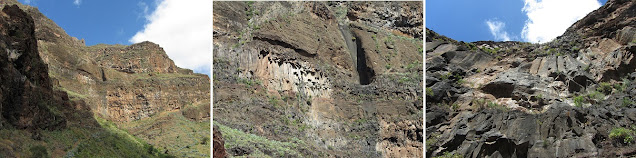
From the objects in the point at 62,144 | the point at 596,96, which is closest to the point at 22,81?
the point at 62,144

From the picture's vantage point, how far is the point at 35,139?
20.1m

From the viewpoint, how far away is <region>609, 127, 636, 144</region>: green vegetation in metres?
16.1

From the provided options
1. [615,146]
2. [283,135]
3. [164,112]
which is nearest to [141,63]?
[164,112]

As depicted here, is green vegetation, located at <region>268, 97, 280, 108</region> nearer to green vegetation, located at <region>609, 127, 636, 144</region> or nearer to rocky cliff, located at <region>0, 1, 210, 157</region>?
rocky cliff, located at <region>0, 1, 210, 157</region>

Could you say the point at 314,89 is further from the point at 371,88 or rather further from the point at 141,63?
the point at 141,63

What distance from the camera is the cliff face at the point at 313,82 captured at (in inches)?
1045

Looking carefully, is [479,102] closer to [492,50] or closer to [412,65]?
[492,50]

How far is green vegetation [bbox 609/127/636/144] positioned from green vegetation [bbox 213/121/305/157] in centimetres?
1266

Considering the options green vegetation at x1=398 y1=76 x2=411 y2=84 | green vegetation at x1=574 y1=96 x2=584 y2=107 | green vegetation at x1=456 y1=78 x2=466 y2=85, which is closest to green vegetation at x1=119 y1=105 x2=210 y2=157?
green vegetation at x1=398 y1=76 x2=411 y2=84

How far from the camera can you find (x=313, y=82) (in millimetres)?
33688

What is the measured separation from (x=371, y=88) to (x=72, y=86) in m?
27.4

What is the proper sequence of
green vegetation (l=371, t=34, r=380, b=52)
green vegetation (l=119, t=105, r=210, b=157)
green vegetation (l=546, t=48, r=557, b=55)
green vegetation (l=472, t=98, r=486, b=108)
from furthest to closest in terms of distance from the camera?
green vegetation (l=119, t=105, r=210, b=157), green vegetation (l=371, t=34, r=380, b=52), green vegetation (l=546, t=48, r=557, b=55), green vegetation (l=472, t=98, r=486, b=108)

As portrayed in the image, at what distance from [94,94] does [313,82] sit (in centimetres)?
2586

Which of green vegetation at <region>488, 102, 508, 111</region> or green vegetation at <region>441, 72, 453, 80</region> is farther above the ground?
green vegetation at <region>441, 72, 453, 80</region>
